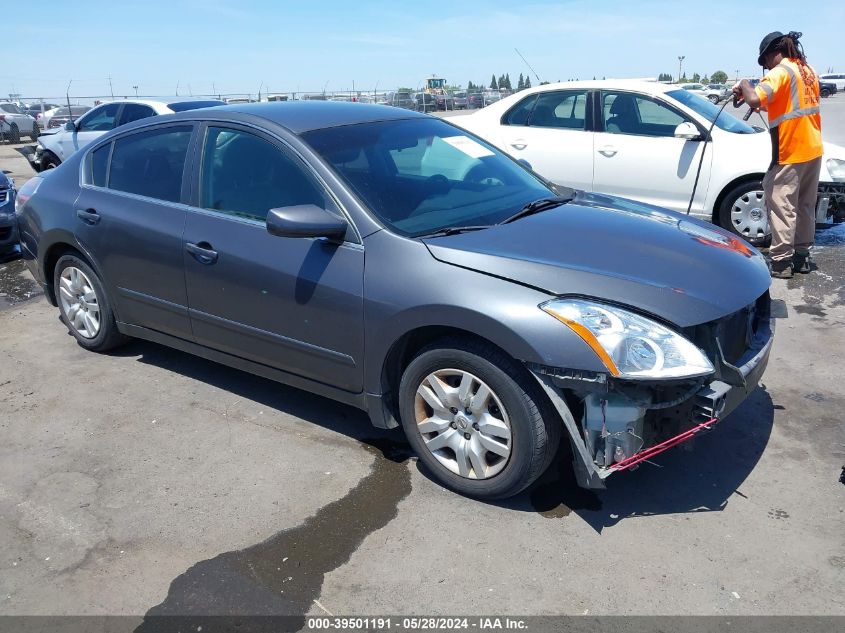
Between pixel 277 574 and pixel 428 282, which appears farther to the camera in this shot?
pixel 428 282

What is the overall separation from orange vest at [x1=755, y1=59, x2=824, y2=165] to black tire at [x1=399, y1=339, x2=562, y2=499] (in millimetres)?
4226

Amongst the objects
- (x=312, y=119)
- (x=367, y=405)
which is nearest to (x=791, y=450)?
(x=367, y=405)

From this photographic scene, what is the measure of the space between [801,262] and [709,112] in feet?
6.02

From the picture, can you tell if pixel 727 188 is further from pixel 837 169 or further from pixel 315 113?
pixel 315 113

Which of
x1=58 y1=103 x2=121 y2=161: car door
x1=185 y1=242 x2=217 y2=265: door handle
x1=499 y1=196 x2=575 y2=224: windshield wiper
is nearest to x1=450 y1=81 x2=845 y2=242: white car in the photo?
x1=499 y1=196 x2=575 y2=224: windshield wiper

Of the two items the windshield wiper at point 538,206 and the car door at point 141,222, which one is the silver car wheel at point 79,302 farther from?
the windshield wiper at point 538,206

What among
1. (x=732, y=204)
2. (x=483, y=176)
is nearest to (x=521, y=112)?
(x=732, y=204)

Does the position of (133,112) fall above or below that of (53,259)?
above

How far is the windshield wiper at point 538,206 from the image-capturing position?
367 centimetres

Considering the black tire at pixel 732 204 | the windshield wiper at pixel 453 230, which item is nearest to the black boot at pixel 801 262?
the black tire at pixel 732 204

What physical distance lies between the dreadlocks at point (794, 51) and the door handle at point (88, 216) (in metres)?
5.34

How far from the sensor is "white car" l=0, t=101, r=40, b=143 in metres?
25.9

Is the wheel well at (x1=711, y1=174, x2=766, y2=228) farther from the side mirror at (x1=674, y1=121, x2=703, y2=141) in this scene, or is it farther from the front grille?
the front grille

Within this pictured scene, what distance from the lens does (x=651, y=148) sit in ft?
24.0
